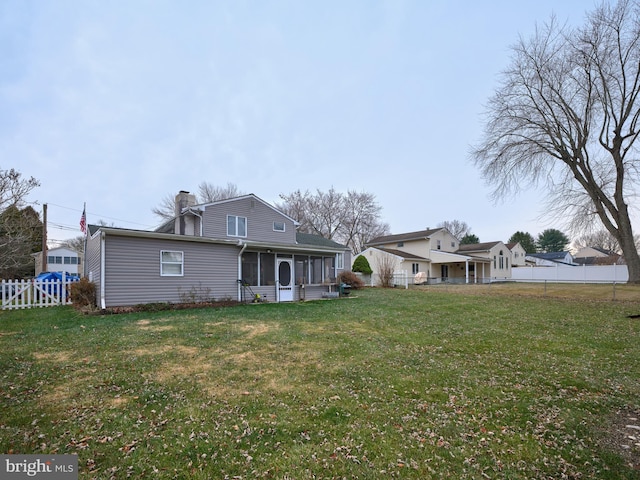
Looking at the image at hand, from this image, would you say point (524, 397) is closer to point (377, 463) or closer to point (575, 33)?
point (377, 463)

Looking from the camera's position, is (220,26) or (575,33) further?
(575,33)

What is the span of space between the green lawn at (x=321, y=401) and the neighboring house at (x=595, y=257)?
5315 cm

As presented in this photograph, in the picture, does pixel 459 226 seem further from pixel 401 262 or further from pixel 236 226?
pixel 236 226

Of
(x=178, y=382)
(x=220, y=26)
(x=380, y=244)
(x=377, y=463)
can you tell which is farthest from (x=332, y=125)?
(x=380, y=244)

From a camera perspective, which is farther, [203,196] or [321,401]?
[203,196]

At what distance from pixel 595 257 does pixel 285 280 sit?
66.5 m

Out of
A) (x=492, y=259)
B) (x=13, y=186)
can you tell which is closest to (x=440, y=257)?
(x=492, y=259)

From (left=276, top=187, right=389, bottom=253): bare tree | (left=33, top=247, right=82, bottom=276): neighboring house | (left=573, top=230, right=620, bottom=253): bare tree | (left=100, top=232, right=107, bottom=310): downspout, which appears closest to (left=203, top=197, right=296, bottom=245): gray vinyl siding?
(left=100, top=232, right=107, bottom=310): downspout

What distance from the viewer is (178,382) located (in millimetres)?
4695

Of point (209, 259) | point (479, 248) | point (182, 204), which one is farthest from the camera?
point (479, 248)

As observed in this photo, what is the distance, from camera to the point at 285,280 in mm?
16984

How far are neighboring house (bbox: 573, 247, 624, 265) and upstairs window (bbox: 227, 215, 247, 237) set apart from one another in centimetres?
5248

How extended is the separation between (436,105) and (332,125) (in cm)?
598

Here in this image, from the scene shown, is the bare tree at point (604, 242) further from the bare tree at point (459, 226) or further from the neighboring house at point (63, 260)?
the neighboring house at point (63, 260)
